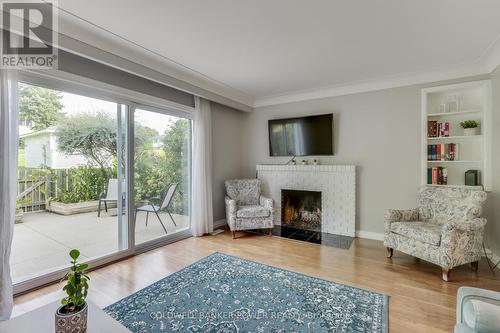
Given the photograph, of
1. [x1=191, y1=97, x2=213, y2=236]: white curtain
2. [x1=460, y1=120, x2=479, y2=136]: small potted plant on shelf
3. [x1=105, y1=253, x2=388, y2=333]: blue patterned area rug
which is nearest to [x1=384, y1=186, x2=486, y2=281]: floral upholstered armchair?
[x1=460, y1=120, x2=479, y2=136]: small potted plant on shelf

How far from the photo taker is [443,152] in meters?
3.46

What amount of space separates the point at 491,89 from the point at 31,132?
17.9ft

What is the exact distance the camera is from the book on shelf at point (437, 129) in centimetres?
347

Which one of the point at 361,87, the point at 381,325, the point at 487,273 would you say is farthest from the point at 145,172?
the point at 487,273

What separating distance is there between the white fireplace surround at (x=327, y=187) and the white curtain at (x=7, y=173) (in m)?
3.67

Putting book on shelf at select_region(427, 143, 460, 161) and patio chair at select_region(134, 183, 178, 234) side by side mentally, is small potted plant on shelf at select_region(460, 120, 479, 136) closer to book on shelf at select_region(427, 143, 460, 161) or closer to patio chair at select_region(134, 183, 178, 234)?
book on shelf at select_region(427, 143, 460, 161)

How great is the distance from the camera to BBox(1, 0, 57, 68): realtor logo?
197 centimetres

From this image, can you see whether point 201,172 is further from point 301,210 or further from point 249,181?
point 301,210

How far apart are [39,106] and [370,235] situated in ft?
15.6

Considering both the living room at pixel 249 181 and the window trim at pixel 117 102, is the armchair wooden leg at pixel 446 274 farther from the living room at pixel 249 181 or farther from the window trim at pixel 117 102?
the window trim at pixel 117 102

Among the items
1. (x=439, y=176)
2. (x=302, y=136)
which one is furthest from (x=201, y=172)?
(x=439, y=176)

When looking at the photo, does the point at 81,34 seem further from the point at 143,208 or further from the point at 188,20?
the point at 143,208

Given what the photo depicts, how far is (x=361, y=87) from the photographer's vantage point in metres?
3.96

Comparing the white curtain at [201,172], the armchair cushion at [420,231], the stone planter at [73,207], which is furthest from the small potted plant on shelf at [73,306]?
the armchair cushion at [420,231]
